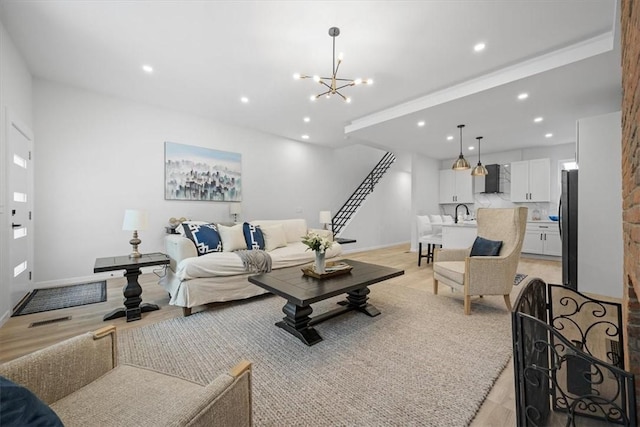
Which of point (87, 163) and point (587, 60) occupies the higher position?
point (587, 60)

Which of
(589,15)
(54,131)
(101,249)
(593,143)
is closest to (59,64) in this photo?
(54,131)

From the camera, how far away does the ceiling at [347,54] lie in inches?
95.3

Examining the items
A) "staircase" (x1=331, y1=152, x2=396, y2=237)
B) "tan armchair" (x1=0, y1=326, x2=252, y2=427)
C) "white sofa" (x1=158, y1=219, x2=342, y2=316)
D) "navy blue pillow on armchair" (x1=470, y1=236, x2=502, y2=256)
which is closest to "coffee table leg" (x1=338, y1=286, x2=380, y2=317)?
"white sofa" (x1=158, y1=219, x2=342, y2=316)

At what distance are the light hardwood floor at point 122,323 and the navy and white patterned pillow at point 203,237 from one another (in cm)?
72

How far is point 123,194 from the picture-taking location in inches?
169

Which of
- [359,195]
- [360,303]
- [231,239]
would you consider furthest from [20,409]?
[359,195]

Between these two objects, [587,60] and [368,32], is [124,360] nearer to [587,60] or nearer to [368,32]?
[368,32]

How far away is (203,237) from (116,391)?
2.58 m

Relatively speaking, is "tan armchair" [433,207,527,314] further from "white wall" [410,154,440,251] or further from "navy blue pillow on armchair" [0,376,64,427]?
"white wall" [410,154,440,251]

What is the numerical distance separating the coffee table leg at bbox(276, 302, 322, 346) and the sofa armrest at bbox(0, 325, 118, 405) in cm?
134

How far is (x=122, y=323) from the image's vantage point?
2.60 meters

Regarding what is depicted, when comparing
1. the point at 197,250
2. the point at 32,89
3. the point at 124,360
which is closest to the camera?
the point at 124,360

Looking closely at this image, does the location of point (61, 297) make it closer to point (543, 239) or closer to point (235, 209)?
point (235, 209)

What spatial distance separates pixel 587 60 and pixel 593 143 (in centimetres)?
117
